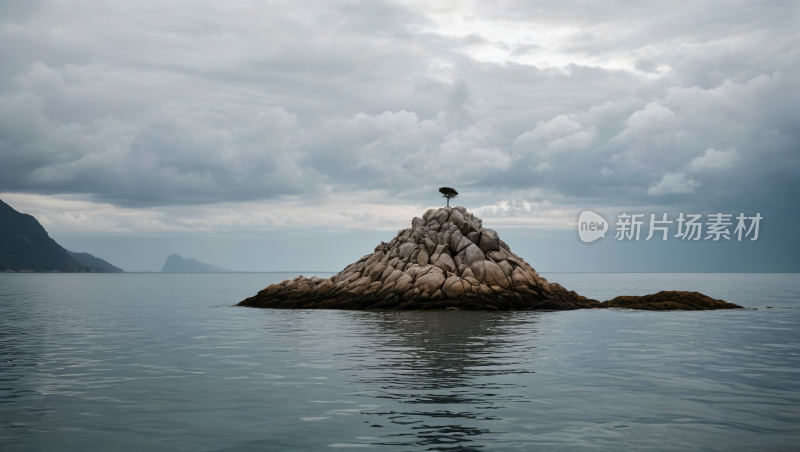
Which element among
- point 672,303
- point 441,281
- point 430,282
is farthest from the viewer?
point 672,303

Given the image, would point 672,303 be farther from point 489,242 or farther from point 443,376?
point 443,376

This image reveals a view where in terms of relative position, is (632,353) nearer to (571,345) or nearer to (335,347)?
(571,345)

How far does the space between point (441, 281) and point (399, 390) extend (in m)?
44.2

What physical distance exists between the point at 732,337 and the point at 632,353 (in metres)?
12.9

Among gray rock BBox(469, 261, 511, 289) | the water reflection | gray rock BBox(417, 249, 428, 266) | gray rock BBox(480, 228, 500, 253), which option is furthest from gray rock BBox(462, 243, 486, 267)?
the water reflection

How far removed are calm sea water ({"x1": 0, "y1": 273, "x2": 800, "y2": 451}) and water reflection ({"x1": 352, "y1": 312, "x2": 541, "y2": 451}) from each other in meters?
0.09

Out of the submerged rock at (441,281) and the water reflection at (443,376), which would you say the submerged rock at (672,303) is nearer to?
the submerged rock at (441,281)

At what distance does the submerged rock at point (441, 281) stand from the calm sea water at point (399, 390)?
21889 mm

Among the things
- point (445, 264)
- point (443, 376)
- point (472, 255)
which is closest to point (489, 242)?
point (472, 255)

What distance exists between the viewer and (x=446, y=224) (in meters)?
74.5

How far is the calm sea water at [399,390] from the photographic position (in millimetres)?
14820

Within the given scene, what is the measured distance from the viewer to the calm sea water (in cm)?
1482

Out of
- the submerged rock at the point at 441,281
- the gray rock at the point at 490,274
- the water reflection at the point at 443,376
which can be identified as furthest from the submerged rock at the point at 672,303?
the water reflection at the point at 443,376

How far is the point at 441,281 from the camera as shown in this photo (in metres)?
64.5
